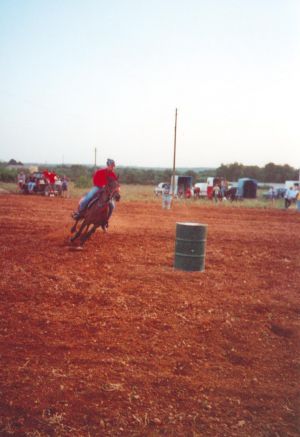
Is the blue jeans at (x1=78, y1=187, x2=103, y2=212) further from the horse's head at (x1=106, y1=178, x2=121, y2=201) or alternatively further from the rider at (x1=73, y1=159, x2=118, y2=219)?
the horse's head at (x1=106, y1=178, x2=121, y2=201)

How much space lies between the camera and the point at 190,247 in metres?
9.91

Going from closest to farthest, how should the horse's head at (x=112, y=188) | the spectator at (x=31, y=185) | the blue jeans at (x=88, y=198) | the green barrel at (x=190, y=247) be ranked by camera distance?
the green barrel at (x=190, y=247) → the horse's head at (x=112, y=188) → the blue jeans at (x=88, y=198) → the spectator at (x=31, y=185)

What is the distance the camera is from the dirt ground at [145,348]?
14.0ft

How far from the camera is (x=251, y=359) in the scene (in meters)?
5.64

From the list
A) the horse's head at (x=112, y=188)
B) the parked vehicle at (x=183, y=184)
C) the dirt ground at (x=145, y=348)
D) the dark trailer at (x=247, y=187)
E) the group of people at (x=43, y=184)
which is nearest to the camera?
the dirt ground at (x=145, y=348)

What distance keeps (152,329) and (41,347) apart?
4.86 feet

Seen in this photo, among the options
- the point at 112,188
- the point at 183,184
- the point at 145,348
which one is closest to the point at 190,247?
the point at 112,188

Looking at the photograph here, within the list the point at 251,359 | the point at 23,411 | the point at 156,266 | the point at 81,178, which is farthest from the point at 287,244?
the point at 81,178

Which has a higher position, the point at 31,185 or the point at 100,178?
the point at 100,178

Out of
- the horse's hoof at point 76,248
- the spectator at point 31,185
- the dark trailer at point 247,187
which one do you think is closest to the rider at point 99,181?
the horse's hoof at point 76,248

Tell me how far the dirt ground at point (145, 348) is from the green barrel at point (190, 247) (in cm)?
32

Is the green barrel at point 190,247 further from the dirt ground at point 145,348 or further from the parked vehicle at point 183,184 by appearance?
the parked vehicle at point 183,184

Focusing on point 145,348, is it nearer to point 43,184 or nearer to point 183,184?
point 43,184

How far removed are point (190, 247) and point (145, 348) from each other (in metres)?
4.40
